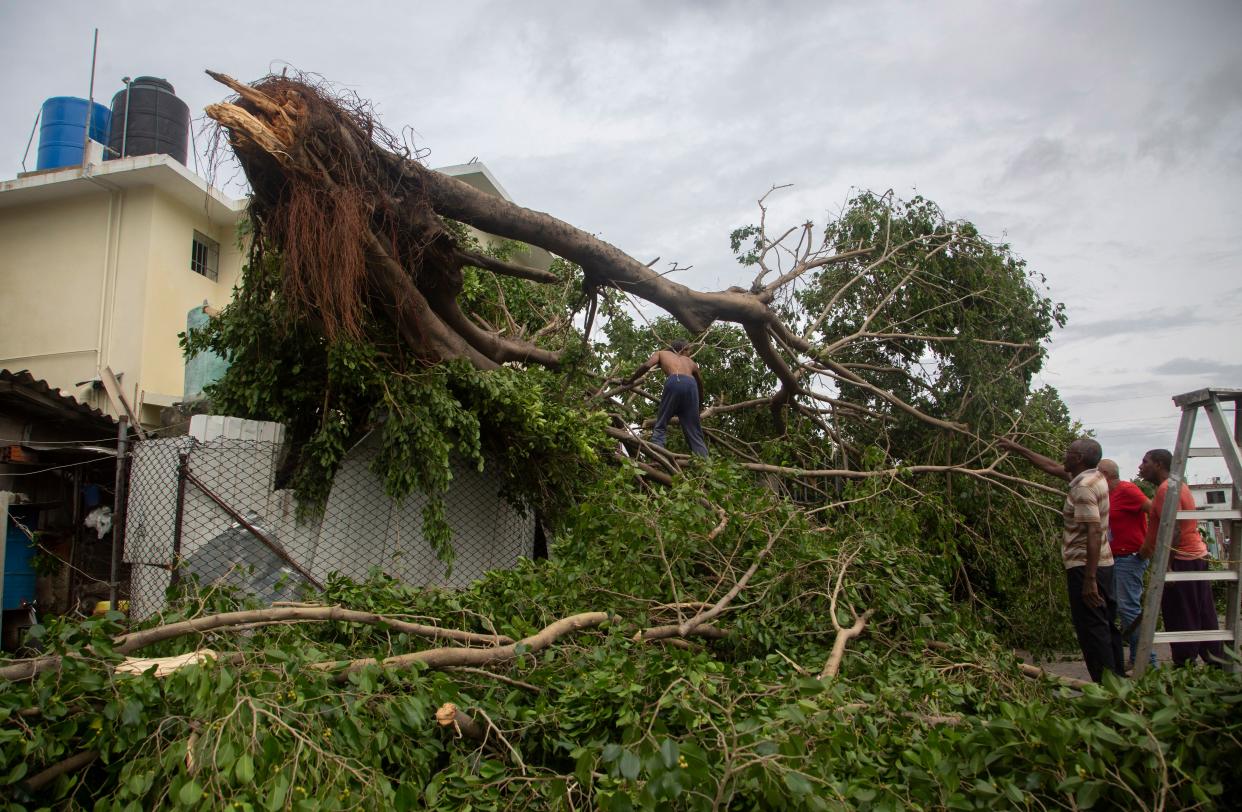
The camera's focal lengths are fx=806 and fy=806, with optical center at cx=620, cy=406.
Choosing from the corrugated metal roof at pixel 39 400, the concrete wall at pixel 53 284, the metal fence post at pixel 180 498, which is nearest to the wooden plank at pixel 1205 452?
the metal fence post at pixel 180 498

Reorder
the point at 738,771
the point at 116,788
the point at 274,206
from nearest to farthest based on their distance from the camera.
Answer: the point at 738,771, the point at 116,788, the point at 274,206

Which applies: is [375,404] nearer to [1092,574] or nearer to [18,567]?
[1092,574]

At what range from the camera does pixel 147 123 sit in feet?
36.8

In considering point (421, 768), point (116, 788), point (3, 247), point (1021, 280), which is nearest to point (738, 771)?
point (421, 768)

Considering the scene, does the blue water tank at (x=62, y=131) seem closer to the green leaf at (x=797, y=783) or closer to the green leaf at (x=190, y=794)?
the green leaf at (x=190, y=794)

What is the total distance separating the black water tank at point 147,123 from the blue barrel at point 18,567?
590 cm

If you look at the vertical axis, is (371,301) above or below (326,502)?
above

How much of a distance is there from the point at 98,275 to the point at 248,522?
7.96 m

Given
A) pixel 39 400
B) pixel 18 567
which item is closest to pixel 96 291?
pixel 39 400

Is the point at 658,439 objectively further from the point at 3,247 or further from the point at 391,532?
the point at 3,247

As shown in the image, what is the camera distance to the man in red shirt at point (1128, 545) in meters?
4.41

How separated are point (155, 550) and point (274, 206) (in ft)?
7.37

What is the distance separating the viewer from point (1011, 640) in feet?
19.2

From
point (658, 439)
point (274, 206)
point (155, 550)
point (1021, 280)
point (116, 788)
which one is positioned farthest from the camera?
point (1021, 280)
